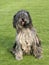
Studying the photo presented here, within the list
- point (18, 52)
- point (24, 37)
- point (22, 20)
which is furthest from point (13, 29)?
point (22, 20)

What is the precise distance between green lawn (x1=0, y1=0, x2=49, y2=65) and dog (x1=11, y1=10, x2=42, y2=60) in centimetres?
16

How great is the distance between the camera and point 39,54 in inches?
289

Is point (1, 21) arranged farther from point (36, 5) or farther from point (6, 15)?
point (36, 5)

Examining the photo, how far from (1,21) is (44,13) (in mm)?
1840

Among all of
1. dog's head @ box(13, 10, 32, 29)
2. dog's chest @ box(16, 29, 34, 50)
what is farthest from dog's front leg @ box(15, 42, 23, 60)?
dog's head @ box(13, 10, 32, 29)

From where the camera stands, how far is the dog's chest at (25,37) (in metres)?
7.05

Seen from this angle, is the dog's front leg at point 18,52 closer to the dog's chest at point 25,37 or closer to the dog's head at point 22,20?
the dog's chest at point 25,37

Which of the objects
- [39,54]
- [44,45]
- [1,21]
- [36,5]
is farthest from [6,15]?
[39,54]

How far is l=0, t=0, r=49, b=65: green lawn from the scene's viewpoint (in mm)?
7312

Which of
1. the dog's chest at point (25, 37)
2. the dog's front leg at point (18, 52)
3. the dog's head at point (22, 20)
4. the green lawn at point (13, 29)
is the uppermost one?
the dog's head at point (22, 20)

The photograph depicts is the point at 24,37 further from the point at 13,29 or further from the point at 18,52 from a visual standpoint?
the point at 13,29

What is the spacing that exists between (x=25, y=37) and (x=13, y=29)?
256 centimetres

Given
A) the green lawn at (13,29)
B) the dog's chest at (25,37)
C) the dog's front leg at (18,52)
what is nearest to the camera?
the dog's chest at (25,37)

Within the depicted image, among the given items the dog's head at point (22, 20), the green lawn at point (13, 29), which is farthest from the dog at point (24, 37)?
the green lawn at point (13, 29)
